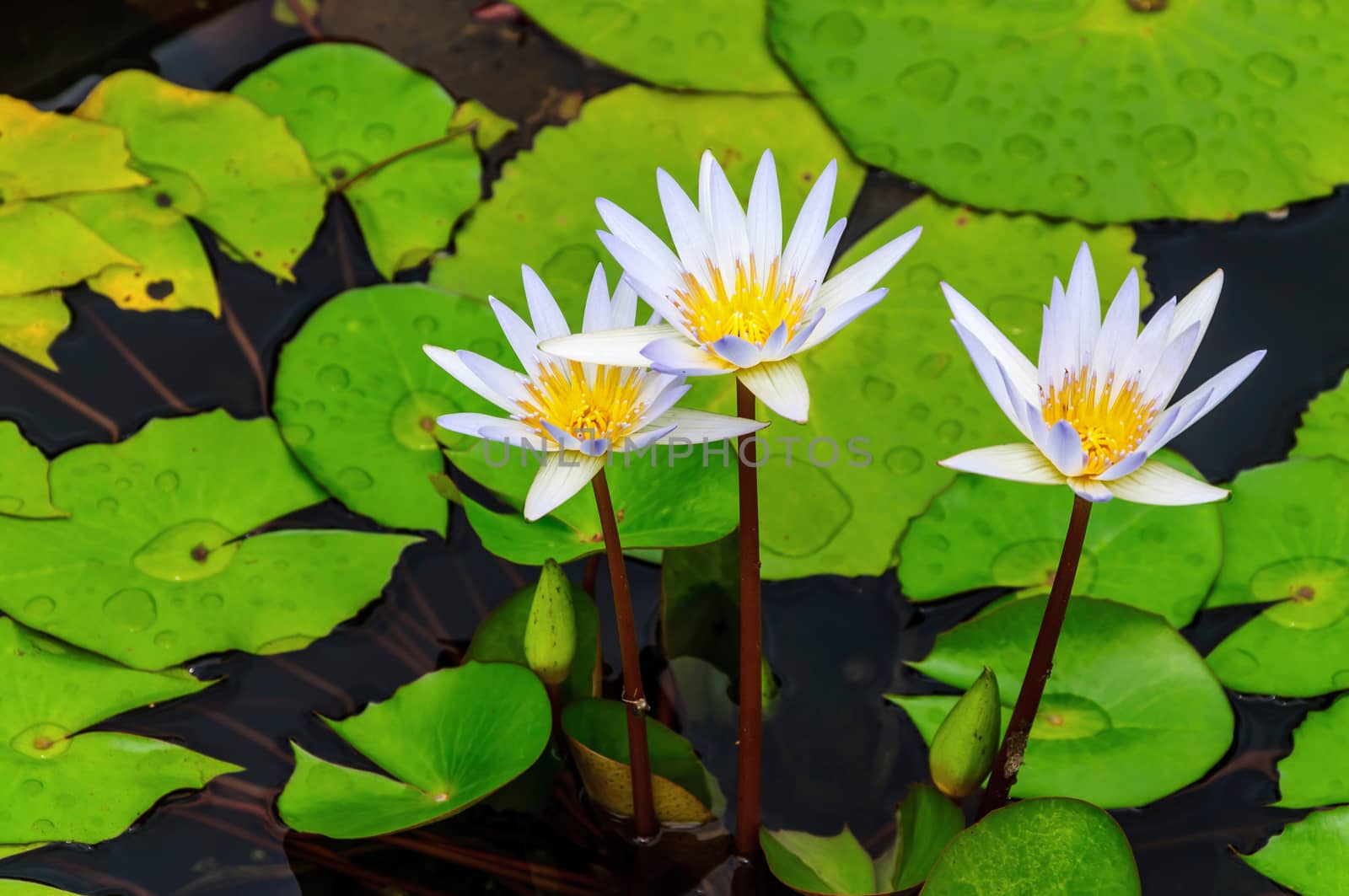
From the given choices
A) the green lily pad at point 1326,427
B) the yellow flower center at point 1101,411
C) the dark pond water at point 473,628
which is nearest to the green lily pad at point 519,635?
the dark pond water at point 473,628

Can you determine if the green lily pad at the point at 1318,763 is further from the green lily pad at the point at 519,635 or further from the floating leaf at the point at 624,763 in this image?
the green lily pad at the point at 519,635

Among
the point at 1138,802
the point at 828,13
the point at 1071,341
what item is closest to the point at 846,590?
the point at 1138,802

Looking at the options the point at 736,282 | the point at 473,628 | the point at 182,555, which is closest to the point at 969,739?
the point at 736,282

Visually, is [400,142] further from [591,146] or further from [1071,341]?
[1071,341]

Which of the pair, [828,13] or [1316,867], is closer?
[1316,867]

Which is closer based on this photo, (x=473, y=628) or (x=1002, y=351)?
(x=1002, y=351)

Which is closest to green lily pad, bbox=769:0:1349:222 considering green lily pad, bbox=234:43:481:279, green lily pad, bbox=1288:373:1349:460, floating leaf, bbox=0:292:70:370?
green lily pad, bbox=1288:373:1349:460

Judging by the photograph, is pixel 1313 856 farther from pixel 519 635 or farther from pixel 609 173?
pixel 609 173
